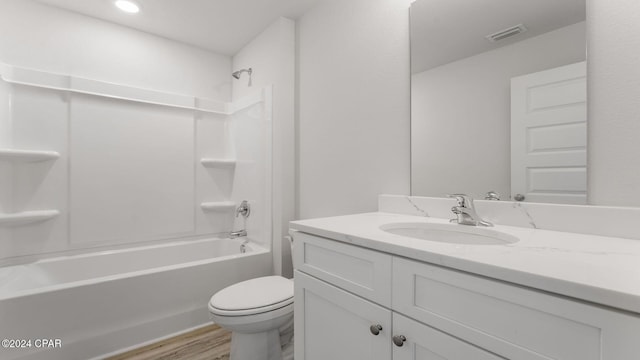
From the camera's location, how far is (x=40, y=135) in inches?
79.3

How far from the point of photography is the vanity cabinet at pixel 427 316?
1.60 ft

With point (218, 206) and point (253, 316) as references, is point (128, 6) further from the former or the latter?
point (253, 316)

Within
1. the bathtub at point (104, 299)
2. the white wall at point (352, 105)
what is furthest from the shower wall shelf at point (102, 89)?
the bathtub at point (104, 299)

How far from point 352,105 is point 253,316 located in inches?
52.8

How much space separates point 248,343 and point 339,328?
772 mm

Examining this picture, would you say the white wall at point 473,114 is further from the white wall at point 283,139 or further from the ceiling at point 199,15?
the ceiling at point 199,15

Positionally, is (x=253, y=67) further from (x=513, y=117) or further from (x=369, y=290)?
(x=369, y=290)

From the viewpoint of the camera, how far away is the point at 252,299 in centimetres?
147

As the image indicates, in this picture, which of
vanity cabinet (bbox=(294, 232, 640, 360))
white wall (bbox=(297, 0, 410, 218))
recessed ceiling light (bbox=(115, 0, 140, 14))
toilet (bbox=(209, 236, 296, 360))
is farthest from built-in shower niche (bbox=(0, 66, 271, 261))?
vanity cabinet (bbox=(294, 232, 640, 360))

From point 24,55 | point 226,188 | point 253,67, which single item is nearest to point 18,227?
point 24,55

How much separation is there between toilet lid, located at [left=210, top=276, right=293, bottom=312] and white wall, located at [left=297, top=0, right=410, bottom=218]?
0.60 meters

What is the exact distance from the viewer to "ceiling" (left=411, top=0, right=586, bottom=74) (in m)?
1.01

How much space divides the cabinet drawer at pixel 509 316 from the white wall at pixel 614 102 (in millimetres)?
647

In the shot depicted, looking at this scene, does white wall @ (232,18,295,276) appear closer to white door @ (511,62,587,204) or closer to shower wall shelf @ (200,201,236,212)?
shower wall shelf @ (200,201,236,212)
